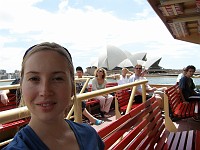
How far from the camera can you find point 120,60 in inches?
1996

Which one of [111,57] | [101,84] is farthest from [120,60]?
[101,84]

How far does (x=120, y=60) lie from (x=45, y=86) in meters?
50.2

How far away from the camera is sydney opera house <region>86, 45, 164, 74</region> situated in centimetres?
4953

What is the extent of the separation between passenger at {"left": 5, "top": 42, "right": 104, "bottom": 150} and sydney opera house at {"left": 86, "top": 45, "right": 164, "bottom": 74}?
4828cm

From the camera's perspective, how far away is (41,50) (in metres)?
0.90

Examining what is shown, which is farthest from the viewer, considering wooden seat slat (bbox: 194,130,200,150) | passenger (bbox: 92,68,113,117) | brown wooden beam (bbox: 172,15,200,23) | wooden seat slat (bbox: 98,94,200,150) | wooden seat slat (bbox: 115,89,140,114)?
passenger (bbox: 92,68,113,117)

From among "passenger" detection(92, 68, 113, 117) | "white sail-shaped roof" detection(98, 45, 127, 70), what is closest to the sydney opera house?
"white sail-shaped roof" detection(98, 45, 127, 70)

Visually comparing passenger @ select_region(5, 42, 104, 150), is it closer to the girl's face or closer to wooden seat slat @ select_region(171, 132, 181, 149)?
the girl's face

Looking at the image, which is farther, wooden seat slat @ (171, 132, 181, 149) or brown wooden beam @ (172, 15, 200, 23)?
brown wooden beam @ (172, 15, 200, 23)

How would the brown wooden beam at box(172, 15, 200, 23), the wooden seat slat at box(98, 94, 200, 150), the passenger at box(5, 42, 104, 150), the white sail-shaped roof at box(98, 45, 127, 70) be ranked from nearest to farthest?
the passenger at box(5, 42, 104, 150) < the wooden seat slat at box(98, 94, 200, 150) < the brown wooden beam at box(172, 15, 200, 23) < the white sail-shaped roof at box(98, 45, 127, 70)

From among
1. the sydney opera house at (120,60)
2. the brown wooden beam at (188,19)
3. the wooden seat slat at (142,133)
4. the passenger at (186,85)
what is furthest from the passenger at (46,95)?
the sydney opera house at (120,60)

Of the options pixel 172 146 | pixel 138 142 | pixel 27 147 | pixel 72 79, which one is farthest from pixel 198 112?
pixel 27 147

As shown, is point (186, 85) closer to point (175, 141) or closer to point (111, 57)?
point (175, 141)

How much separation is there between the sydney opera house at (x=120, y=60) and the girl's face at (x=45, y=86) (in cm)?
4830
